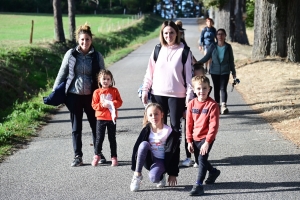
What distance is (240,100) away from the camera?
1379 cm

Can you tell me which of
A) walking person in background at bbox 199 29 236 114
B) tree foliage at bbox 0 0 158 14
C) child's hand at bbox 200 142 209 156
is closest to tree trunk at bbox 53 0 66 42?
walking person in background at bbox 199 29 236 114

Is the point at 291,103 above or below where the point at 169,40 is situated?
below

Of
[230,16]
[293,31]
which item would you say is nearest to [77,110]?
[293,31]

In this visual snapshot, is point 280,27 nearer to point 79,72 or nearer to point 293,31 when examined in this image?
point 293,31

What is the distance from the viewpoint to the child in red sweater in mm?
6332

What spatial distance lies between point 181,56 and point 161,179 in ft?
5.36

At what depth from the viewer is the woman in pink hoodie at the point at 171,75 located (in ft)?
23.6

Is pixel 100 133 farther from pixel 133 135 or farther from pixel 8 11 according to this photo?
pixel 8 11

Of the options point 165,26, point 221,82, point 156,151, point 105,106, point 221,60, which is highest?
point 165,26

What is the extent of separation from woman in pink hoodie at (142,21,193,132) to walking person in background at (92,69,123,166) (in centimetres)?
47

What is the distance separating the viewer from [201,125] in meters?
6.46

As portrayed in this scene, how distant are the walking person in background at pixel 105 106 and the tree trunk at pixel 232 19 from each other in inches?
930

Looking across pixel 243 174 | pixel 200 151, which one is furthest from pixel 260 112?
pixel 200 151

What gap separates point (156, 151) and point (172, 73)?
1150mm
